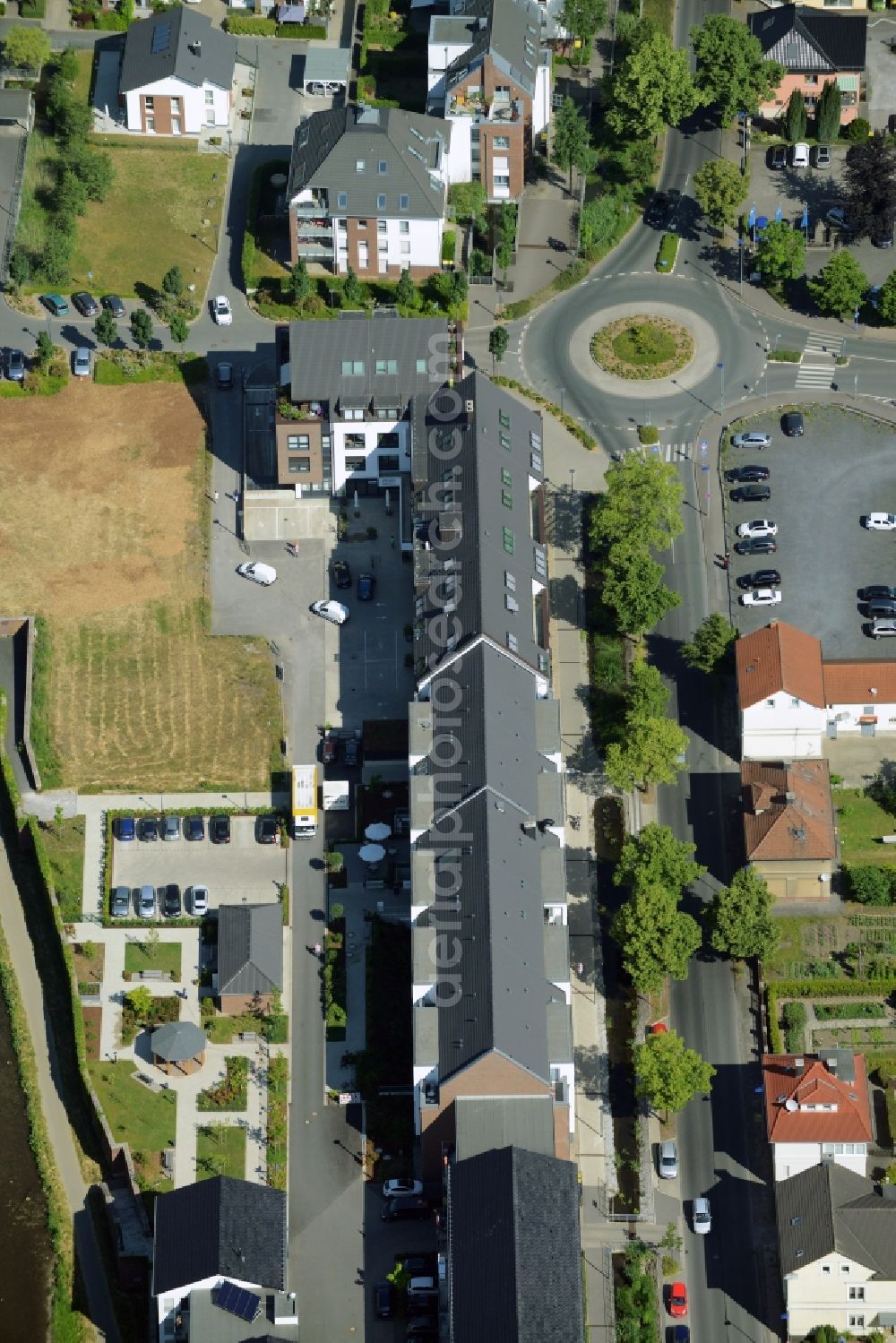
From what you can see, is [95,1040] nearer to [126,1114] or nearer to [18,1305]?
[126,1114]

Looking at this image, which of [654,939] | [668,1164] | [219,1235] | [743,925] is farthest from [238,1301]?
[743,925]

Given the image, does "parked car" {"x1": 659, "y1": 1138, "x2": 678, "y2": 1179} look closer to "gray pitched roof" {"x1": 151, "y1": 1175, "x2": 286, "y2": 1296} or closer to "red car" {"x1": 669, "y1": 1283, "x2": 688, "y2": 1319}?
"red car" {"x1": 669, "y1": 1283, "x2": 688, "y2": 1319}

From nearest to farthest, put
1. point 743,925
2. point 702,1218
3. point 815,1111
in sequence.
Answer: point 702,1218 → point 815,1111 → point 743,925

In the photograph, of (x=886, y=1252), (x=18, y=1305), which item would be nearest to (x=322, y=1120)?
(x=18, y=1305)

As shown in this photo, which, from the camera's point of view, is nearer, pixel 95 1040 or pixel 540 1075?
pixel 540 1075

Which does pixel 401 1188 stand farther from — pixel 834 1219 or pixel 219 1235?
pixel 834 1219

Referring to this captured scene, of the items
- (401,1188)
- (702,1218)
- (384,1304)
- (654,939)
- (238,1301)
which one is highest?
(654,939)

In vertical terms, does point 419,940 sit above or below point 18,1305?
above

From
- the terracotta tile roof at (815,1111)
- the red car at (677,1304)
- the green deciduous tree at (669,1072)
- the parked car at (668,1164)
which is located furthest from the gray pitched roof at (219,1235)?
the terracotta tile roof at (815,1111)
